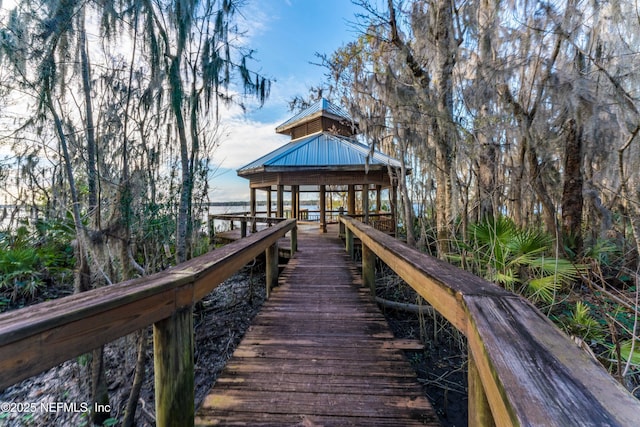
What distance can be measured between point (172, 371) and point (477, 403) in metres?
1.38

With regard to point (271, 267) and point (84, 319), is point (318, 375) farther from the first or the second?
point (271, 267)

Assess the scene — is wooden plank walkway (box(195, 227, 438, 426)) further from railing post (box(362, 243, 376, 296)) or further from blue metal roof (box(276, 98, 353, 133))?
blue metal roof (box(276, 98, 353, 133))

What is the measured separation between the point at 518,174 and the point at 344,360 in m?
5.94

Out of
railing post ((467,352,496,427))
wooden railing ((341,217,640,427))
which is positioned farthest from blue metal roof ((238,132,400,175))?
railing post ((467,352,496,427))

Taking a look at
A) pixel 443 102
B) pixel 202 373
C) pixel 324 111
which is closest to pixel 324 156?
pixel 324 111

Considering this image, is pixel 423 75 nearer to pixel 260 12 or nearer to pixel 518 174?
pixel 518 174

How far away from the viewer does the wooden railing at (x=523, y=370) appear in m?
0.56

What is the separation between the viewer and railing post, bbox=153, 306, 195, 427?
1320 millimetres

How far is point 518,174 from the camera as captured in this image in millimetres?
5887

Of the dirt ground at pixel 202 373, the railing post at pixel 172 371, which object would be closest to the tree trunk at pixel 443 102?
the dirt ground at pixel 202 373

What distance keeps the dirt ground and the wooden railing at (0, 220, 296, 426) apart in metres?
2.19

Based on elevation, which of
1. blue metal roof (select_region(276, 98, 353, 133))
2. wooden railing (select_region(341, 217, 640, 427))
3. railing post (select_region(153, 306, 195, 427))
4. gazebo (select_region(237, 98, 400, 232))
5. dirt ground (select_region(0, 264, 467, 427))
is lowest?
dirt ground (select_region(0, 264, 467, 427))

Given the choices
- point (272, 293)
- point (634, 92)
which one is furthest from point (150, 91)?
point (634, 92)

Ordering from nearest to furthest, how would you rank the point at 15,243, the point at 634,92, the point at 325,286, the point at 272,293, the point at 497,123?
1. the point at 272,293
2. the point at 325,286
3. the point at 634,92
4. the point at 497,123
5. the point at 15,243
